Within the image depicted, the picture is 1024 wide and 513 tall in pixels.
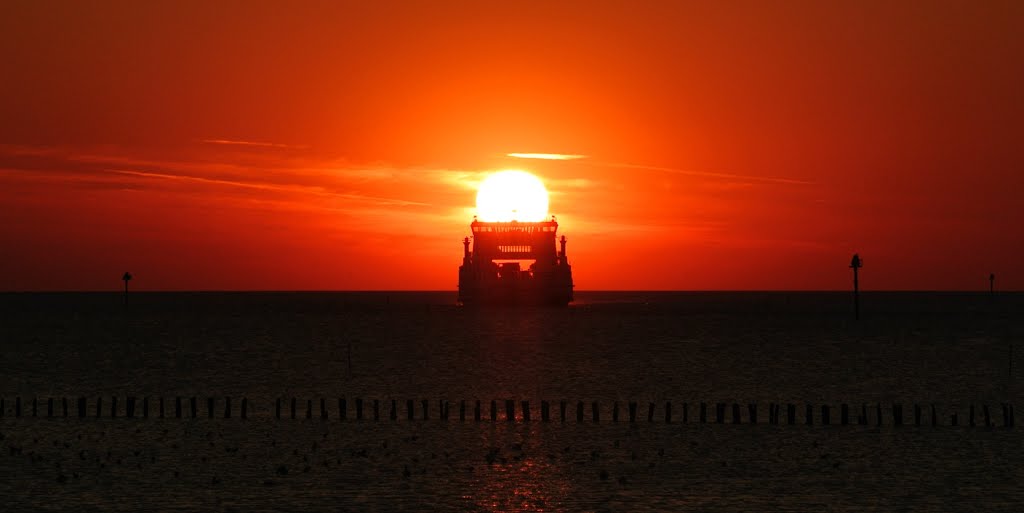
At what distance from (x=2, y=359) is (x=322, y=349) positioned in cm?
2415

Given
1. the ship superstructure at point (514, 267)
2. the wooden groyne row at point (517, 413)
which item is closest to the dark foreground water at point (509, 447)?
the wooden groyne row at point (517, 413)

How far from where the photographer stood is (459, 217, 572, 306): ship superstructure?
534 ft

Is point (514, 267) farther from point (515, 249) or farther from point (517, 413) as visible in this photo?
point (517, 413)

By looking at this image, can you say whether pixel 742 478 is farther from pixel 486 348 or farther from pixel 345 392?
pixel 486 348

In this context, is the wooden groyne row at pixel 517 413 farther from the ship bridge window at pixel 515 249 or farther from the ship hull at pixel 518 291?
the ship hull at pixel 518 291

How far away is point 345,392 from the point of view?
174 feet

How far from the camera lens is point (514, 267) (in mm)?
172375

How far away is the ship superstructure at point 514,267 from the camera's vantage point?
163 metres

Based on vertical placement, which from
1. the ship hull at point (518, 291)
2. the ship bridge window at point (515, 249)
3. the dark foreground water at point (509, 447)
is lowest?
the dark foreground water at point (509, 447)

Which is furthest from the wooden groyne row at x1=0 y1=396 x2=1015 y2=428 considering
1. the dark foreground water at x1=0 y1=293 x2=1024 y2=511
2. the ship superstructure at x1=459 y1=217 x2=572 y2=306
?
the ship superstructure at x1=459 y1=217 x2=572 y2=306

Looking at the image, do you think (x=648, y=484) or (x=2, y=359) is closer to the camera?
(x=648, y=484)

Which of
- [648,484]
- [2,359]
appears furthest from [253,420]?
[2,359]

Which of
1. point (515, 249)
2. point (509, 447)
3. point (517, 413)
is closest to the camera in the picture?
point (509, 447)

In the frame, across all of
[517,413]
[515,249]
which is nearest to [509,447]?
[517,413]
